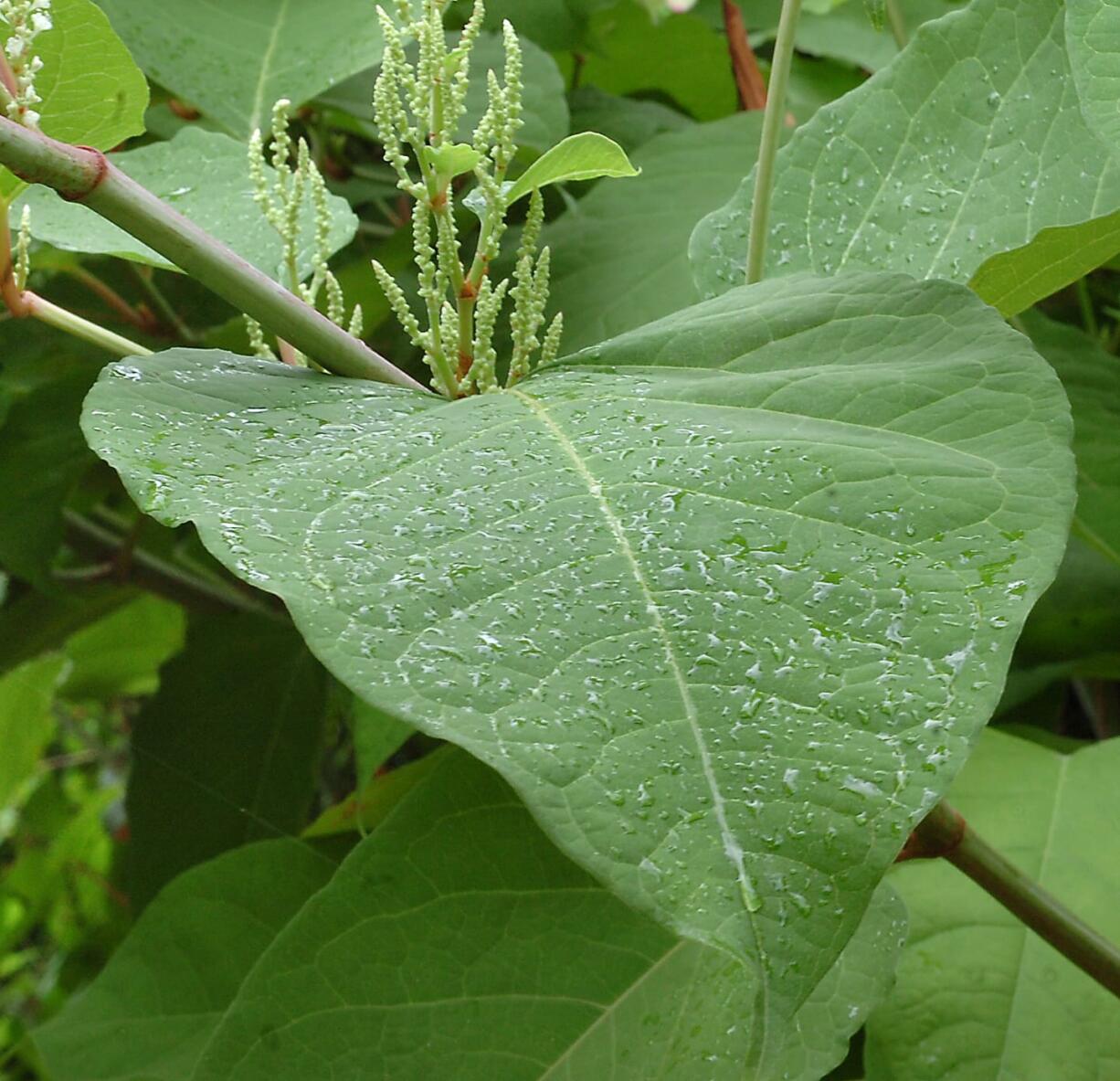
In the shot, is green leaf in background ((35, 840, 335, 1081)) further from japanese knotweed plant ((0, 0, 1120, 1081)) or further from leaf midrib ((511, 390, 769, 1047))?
leaf midrib ((511, 390, 769, 1047))

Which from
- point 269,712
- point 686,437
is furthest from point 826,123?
point 269,712

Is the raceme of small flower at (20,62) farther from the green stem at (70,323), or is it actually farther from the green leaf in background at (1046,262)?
the green leaf in background at (1046,262)

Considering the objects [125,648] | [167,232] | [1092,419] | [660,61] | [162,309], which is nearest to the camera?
[167,232]

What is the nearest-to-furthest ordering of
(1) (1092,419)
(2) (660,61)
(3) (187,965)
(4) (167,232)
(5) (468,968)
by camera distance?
(4) (167,232), (5) (468,968), (3) (187,965), (1) (1092,419), (2) (660,61)

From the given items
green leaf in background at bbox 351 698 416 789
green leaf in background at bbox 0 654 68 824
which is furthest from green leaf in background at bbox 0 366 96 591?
green leaf in background at bbox 351 698 416 789

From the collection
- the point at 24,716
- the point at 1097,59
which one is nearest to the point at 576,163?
the point at 1097,59

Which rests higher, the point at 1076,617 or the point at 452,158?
the point at 452,158

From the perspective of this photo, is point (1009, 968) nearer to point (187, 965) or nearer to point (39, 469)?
point (187, 965)
